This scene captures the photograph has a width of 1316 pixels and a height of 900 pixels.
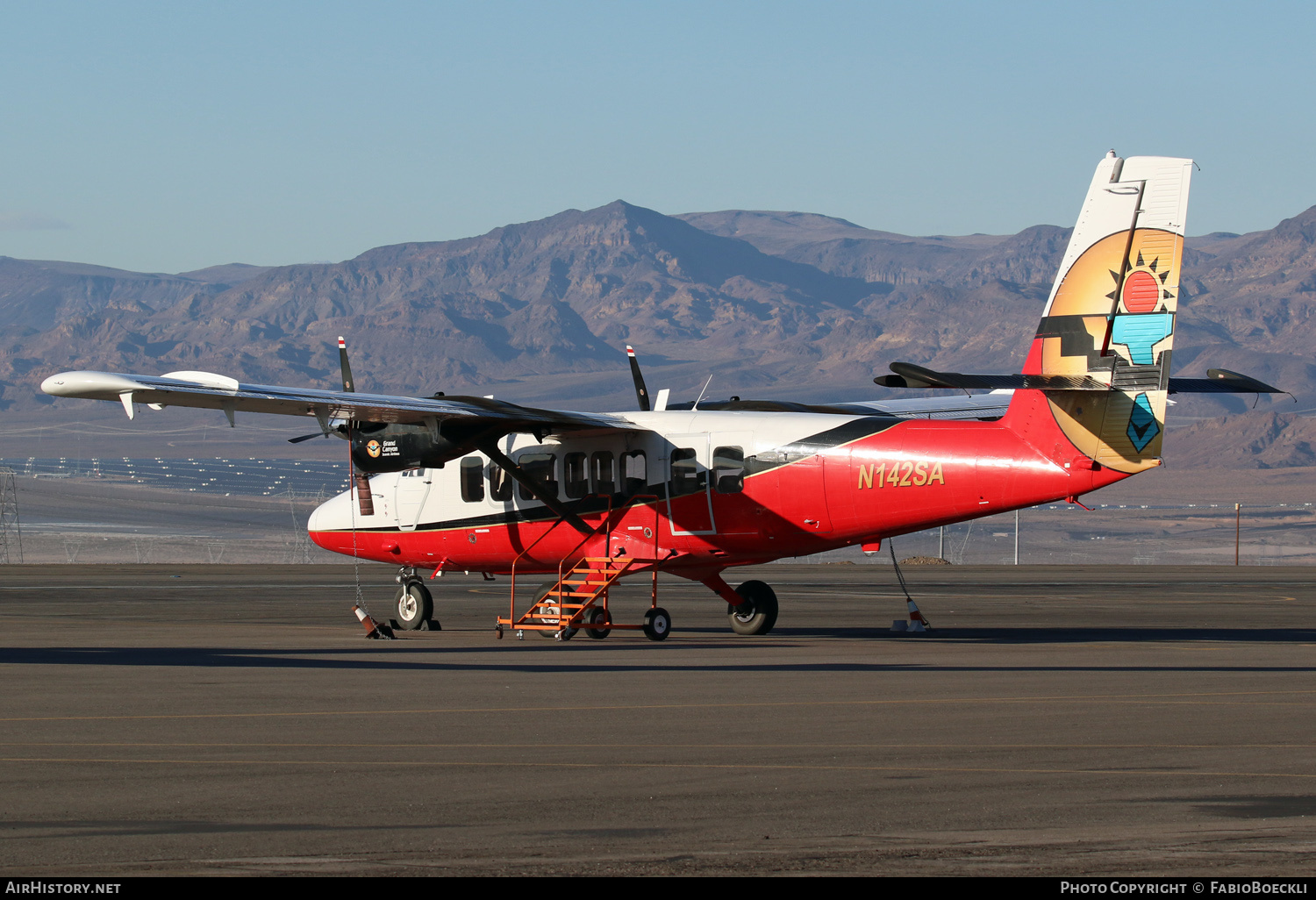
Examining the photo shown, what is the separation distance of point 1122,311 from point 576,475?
975 cm

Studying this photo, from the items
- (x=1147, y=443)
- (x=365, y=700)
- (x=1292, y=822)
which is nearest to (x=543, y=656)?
(x=365, y=700)

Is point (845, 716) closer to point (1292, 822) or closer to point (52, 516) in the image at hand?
point (1292, 822)

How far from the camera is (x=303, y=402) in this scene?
904 inches

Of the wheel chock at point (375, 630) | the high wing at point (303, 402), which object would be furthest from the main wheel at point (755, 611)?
the wheel chock at point (375, 630)

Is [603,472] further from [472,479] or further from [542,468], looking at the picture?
[472,479]

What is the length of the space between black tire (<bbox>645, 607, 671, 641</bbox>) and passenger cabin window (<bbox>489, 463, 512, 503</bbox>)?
167 inches

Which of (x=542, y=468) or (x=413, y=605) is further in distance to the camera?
(x=413, y=605)

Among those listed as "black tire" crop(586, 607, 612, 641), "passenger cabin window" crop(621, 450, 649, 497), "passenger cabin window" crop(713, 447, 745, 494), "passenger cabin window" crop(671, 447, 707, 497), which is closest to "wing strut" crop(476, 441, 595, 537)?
"passenger cabin window" crop(621, 450, 649, 497)

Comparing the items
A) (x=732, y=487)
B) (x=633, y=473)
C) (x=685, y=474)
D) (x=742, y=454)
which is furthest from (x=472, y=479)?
(x=742, y=454)

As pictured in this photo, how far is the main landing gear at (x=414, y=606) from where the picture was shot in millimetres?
28052

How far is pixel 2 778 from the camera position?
1138 cm

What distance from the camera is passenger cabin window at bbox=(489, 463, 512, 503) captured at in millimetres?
28062

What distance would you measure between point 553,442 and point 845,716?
12866 millimetres

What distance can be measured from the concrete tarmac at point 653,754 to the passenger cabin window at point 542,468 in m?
2.81
